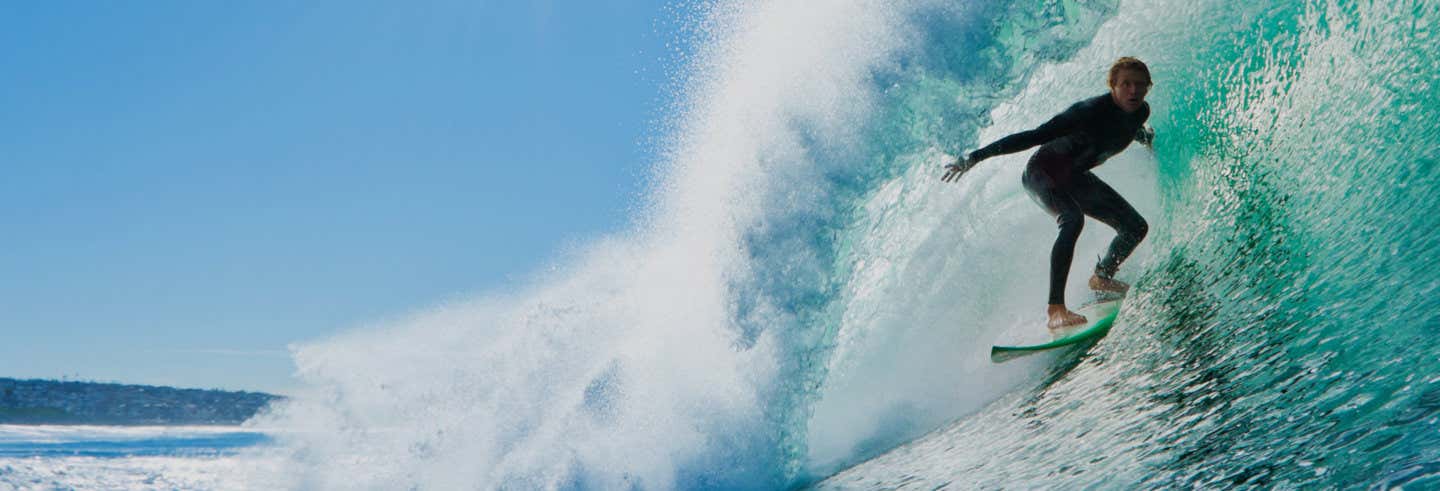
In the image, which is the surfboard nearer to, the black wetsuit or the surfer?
the surfer

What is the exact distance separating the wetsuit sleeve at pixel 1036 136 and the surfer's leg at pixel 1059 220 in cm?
38

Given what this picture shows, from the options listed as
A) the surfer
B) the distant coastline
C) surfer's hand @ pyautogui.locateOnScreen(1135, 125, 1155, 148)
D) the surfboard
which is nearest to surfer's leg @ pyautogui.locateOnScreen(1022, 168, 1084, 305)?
the surfer

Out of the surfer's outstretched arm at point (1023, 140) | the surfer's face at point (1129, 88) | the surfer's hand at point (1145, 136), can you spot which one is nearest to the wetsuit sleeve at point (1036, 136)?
the surfer's outstretched arm at point (1023, 140)

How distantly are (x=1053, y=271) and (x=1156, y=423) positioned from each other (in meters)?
1.69

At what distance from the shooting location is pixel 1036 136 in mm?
4449

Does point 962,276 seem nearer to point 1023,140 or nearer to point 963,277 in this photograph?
point 963,277

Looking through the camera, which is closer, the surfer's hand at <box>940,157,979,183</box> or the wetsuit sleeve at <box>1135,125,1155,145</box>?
the surfer's hand at <box>940,157,979,183</box>

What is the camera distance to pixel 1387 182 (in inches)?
149

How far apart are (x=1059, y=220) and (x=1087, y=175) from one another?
0.29 m

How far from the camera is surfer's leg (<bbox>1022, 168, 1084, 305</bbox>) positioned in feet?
15.3

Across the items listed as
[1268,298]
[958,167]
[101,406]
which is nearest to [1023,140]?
[958,167]

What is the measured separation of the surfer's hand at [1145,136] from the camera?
17.0 ft

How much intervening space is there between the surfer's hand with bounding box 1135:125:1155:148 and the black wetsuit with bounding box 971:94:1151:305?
10.9 inches

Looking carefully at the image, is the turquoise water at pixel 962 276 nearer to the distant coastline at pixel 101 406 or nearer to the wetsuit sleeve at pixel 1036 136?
the wetsuit sleeve at pixel 1036 136
